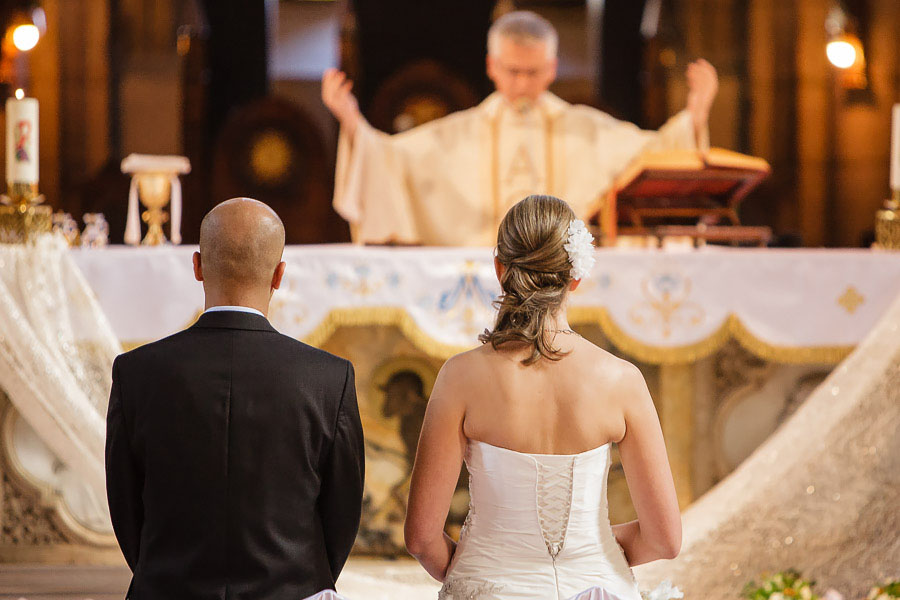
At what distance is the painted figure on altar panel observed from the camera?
478cm

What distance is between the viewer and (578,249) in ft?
6.69

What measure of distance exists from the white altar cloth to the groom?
78.0 inches

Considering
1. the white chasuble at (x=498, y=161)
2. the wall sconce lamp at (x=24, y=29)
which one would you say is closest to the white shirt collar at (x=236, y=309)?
the white chasuble at (x=498, y=161)

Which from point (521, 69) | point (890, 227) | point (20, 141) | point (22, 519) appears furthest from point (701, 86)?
point (22, 519)

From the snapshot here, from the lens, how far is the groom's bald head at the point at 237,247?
78.3 inches

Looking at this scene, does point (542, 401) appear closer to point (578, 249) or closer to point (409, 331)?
point (578, 249)

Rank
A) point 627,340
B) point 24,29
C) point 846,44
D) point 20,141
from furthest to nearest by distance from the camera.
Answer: point 24,29, point 846,44, point 627,340, point 20,141

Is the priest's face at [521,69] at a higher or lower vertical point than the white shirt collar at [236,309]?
higher

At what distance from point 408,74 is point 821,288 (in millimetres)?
6676

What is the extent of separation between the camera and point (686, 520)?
3.70 metres

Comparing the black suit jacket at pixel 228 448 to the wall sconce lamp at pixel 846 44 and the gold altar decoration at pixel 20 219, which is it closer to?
the gold altar decoration at pixel 20 219

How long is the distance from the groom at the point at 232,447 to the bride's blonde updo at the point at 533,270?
35cm

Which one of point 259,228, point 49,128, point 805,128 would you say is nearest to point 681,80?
point 805,128

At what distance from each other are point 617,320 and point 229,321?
7.67 ft
